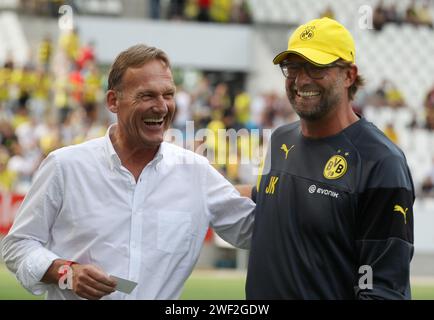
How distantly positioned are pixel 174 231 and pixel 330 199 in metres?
0.77

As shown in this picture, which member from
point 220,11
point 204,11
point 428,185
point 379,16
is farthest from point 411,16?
point 428,185

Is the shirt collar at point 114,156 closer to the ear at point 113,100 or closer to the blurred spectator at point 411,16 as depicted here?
the ear at point 113,100

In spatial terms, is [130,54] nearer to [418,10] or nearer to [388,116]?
[388,116]

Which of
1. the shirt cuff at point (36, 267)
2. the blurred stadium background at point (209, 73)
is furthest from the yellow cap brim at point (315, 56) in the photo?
the blurred stadium background at point (209, 73)

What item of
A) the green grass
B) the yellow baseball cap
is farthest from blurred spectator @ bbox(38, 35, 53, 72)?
the yellow baseball cap

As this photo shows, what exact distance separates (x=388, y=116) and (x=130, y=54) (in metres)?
15.8

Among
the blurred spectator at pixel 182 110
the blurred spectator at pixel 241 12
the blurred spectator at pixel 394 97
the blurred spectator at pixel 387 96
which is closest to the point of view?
the blurred spectator at pixel 182 110

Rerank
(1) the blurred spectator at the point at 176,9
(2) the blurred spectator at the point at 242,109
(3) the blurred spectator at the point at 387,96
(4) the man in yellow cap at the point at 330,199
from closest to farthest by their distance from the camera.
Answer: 1. (4) the man in yellow cap at the point at 330,199
2. (2) the blurred spectator at the point at 242,109
3. (3) the blurred spectator at the point at 387,96
4. (1) the blurred spectator at the point at 176,9

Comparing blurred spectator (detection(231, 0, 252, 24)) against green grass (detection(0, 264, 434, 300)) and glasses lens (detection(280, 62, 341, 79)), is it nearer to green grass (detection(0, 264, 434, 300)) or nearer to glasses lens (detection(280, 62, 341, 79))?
green grass (detection(0, 264, 434, 300))

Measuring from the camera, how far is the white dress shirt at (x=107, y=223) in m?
4.29

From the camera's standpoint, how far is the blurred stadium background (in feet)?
51.6

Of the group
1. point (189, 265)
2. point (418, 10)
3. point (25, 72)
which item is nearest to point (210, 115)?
point (25, 72)

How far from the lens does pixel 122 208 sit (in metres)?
4.34

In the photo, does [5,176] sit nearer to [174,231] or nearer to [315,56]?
[174,231]
